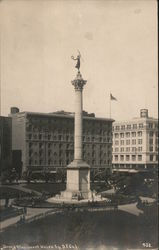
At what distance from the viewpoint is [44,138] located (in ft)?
164

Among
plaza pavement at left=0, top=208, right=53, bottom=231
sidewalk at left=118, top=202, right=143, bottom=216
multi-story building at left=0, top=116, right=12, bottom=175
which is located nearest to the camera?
plaza pavement at left=0, top=208, right=53, bottom=231

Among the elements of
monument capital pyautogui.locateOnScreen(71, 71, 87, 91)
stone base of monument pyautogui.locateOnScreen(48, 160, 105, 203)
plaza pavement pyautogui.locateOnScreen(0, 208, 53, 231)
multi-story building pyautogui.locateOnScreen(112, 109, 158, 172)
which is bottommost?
plaza pavement pyautogui.locateOnScreen(0, 208, 53, 231)

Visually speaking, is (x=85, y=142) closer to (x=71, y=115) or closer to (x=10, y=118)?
(x=71, y=115)

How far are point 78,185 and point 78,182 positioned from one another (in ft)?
0.71

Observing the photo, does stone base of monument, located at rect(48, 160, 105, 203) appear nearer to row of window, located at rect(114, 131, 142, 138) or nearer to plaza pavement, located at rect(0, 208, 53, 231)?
plaza pavement, located at rect(0, 208, 53, 231)

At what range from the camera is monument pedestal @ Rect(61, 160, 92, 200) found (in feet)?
90.3

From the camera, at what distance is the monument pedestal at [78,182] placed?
27531mm

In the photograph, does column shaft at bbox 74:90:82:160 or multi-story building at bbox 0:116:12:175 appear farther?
multi-story building at bbox 0:116:12:175

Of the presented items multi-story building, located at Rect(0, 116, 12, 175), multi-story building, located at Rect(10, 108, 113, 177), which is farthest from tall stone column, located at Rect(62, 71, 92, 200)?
multi-story building, located at Rect(10, 108, 113, 177)

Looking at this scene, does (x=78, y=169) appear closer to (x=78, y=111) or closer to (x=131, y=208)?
(x=78, y=111)

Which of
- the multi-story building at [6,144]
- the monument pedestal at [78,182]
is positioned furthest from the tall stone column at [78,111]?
the multi-story building at [6,144]

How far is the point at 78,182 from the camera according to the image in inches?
1085

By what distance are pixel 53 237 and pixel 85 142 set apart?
1466 inches

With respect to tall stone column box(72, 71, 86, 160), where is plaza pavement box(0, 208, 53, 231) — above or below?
below
